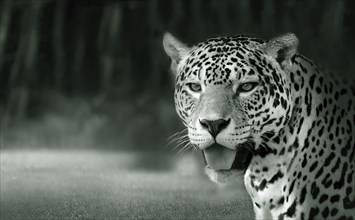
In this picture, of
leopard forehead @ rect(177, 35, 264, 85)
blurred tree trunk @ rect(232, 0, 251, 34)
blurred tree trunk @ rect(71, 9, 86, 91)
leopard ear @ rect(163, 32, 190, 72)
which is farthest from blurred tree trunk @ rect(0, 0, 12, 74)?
leopard forehead @ rect(177, 35, 264, 85)

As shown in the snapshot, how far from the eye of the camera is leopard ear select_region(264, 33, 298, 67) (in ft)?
12.9

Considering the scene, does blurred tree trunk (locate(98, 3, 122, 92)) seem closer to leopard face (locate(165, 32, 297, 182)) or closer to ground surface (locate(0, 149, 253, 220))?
ground surface (locate(0, 149, 253, 220))

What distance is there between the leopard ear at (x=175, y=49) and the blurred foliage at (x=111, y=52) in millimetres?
1435

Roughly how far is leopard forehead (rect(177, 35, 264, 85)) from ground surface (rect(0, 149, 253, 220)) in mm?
1643

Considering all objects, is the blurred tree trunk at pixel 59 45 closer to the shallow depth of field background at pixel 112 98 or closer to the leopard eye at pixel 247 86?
the shallow depth of field background at pixel 112 98

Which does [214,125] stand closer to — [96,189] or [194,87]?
[194,87]

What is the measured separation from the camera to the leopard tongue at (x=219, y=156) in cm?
386

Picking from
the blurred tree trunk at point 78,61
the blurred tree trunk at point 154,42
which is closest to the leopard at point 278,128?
the blurred tree trunk at point 154,42

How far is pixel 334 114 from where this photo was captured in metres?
4.03

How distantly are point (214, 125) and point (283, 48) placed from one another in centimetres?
71

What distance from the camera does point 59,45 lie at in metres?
6.05

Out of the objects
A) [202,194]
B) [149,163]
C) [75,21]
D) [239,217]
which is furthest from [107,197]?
[75,21]

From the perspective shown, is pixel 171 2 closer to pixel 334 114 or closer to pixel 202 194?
pixel 202 194

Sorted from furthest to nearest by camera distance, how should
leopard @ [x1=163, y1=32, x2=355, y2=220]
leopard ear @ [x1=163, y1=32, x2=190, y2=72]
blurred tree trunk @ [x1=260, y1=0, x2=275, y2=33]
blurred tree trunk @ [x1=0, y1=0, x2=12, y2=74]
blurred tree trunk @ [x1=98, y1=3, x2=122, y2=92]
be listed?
1. blurred tree trunk @ [x1=0, y1=0, x2=12, y2=74]
2. blurred tree trunk @ [x1=98, y1=3, x2=122, y2=92]
3. blurred tree trunk @ [x1=260, y1=0, x2=275, y2=33]
4. leopard ear @ [x1=163, y1=32, x2=190, y2=72]
5. leopard @ [x1=163, y1=32, x2=355, y2=220]
